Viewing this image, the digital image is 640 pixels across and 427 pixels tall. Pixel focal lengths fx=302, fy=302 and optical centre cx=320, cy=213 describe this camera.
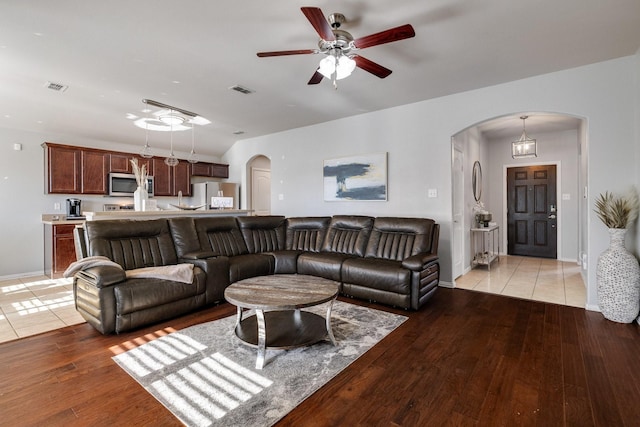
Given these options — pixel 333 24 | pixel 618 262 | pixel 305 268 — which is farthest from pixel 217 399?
pixel 618 262

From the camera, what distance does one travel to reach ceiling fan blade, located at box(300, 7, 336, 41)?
1.84 metres

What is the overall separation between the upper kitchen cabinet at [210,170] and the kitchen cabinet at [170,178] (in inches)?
6.3

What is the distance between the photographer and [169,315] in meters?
3.11

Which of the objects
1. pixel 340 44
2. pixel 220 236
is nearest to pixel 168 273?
pixel 220 236

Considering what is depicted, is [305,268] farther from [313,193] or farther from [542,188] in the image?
[542,188]

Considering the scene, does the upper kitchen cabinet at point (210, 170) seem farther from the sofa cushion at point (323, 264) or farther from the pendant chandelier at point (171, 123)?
the sofa cushion at point (323, 264)

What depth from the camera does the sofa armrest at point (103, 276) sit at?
8.91 feet

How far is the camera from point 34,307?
11.6 ft

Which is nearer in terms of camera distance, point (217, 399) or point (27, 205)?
point (217, 399)

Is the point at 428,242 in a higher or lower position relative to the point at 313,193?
lower

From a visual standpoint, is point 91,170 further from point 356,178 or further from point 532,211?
point 532,211

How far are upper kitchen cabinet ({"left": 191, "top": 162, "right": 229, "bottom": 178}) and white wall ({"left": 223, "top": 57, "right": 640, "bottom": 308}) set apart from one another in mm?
518

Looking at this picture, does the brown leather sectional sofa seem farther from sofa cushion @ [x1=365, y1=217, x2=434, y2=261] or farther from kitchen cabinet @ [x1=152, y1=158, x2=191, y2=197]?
kitchen cabinet @ [x1=152, y1=158, x2=191, y2=197]

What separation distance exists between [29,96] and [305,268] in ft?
14.3
